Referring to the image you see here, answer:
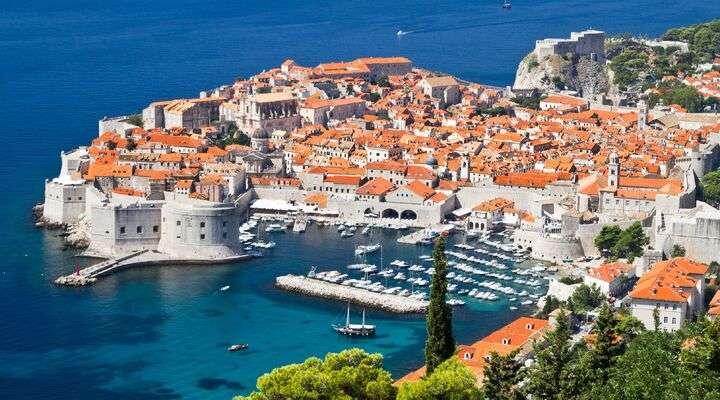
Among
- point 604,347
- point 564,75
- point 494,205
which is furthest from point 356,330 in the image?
point 564,75

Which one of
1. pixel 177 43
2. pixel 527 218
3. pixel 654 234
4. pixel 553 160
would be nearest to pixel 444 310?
pixel 654 234

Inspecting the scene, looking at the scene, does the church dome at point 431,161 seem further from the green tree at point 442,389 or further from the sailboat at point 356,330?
the green tree at point 442,389

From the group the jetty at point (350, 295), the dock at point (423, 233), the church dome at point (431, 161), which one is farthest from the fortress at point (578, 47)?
the jetty at point (350, 295)

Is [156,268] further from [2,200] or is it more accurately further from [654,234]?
[654,234]

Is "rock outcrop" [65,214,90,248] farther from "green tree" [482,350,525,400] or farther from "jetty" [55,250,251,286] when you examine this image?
"green tree" [482,350,525,400]

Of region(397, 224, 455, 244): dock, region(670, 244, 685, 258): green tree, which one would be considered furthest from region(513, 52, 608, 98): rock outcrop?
region(670, 244, 685, 258): green tree
